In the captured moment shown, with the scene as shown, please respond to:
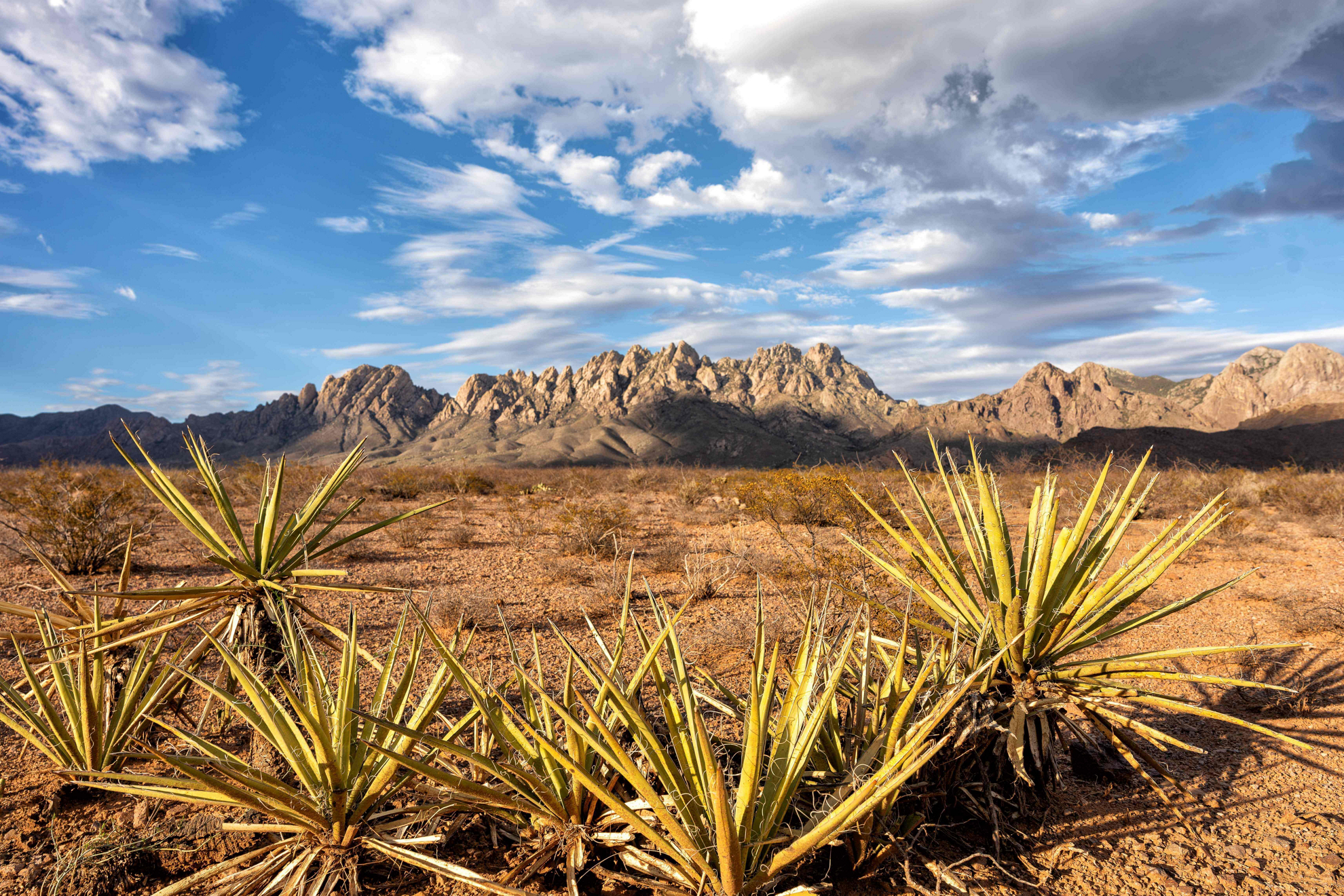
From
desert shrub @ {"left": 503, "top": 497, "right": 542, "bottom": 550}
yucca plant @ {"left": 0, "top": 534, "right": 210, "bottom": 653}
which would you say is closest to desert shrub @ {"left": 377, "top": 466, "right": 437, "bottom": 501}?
desert shrub @ {"left": 503, "top": 497, "right": 542, "bottom": 550}

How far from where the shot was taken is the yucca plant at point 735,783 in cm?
186

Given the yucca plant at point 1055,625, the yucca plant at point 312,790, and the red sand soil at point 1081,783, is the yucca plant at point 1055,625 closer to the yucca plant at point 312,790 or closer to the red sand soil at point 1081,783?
the red sand soil at point 1081,783

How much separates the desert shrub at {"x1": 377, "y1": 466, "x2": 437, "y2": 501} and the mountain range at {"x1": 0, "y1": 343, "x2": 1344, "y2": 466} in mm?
36580

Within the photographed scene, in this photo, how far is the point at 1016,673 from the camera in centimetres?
293

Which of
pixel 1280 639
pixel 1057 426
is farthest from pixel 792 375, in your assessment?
pixel 1280 639

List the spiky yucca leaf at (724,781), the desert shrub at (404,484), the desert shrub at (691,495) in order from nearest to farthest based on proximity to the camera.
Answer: the spiky yucca leaf at (724,781) < the desert shrub at (691,495) < the desert shrub at (404,484)

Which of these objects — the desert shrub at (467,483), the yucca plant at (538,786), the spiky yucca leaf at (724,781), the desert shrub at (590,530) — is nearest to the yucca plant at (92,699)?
the yucca plant at (538,786)

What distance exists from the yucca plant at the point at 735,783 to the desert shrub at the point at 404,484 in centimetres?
1657

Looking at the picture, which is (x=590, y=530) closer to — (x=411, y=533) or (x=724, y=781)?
(x=411, y=533)

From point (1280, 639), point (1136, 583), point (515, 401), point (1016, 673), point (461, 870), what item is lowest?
point (1280, 639)

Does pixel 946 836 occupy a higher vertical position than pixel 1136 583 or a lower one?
lower

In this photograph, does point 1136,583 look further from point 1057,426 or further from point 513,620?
point 1057,426

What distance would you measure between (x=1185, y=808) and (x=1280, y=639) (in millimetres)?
4061

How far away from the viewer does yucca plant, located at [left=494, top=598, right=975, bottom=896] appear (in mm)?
1863
